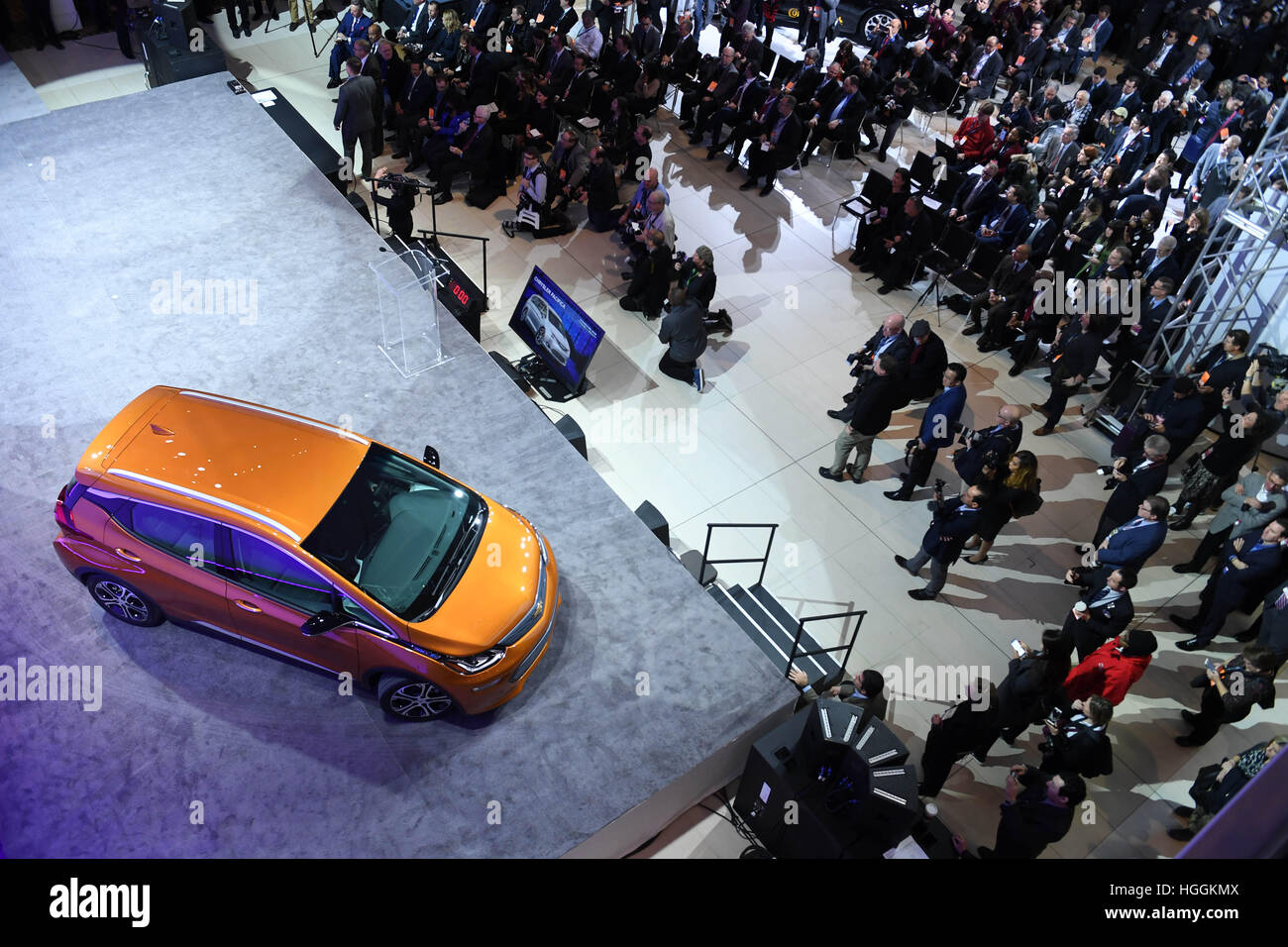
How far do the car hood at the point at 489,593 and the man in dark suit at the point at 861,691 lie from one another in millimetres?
2039

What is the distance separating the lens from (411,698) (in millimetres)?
6562

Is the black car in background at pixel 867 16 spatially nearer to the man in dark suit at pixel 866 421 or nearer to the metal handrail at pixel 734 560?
the man in dark suit at pixel 866 421

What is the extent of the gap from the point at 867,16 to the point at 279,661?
15950mm

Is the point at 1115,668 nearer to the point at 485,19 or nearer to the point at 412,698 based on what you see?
the point at 412,698

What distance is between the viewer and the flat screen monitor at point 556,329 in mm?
10109

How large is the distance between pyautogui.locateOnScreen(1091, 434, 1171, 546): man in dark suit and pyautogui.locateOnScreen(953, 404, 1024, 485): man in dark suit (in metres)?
1.06

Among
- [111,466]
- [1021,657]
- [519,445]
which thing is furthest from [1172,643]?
[111,466]

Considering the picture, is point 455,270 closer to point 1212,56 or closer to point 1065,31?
point 1065,31

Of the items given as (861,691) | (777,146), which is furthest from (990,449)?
(777,146)

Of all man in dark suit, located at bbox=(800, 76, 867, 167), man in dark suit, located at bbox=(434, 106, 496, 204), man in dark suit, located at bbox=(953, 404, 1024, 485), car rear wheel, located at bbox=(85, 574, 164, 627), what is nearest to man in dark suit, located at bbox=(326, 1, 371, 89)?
man in dark suit, located at bbox=(434, 106, 496, 204)

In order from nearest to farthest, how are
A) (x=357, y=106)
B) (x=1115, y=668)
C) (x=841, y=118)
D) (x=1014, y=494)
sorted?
(x=1115, y=668), (x=1014, y=494), (x=357, y=106), (x=841, y=118)

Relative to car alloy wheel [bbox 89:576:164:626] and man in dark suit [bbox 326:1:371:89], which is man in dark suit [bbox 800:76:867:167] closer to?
man in dark suit [bbox 326:1:371:89]

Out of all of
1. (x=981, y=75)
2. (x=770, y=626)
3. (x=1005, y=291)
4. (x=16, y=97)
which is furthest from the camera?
(x=981, y=75)

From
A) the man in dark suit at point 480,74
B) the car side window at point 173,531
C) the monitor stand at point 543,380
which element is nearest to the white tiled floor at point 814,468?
the monitor stand at point 543,380
